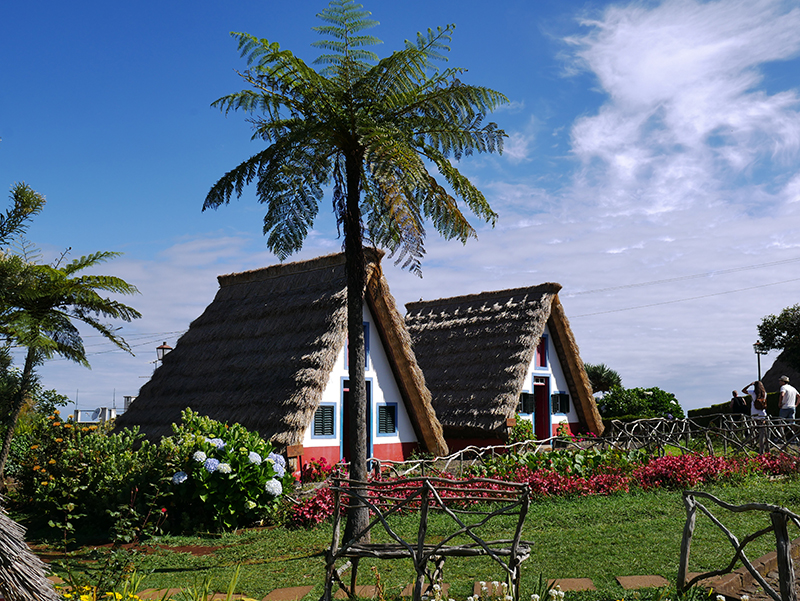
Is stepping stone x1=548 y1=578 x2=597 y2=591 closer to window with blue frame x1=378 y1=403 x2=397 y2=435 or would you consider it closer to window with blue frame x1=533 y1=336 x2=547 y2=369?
window with blue frame x1=378 y1=403 x2=397 y2=435

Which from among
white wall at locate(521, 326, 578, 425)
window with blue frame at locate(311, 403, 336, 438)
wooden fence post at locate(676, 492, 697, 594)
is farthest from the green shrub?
white wall at locate(521, 326, 578, 425)

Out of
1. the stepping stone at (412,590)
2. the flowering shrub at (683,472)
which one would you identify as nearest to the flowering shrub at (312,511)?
the stepping stone at (412,590)

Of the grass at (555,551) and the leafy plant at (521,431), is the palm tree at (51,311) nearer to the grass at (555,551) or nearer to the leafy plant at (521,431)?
the grass at (555,551)

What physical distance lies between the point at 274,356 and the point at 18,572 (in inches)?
389

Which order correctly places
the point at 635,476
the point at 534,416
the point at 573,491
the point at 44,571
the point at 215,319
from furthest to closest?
1. the point at 534,416
2. the point at 215,319
3. the point at 635,476
4. the point at 573,491
5. the point at 44,571

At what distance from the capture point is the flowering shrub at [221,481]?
377 inches

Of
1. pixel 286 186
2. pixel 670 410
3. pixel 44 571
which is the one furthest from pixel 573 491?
pixel 670 410

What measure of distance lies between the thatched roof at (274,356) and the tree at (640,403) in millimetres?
13802

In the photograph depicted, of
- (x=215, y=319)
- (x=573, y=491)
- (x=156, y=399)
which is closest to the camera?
(x=573, y=491)

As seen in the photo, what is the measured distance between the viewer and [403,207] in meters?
8.50

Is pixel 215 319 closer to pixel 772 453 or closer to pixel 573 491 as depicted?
pixel 573 491

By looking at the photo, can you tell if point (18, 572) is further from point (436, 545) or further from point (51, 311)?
point (51, 311)

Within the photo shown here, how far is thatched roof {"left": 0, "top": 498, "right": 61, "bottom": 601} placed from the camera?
3.63m

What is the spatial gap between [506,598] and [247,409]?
30.6 feet
